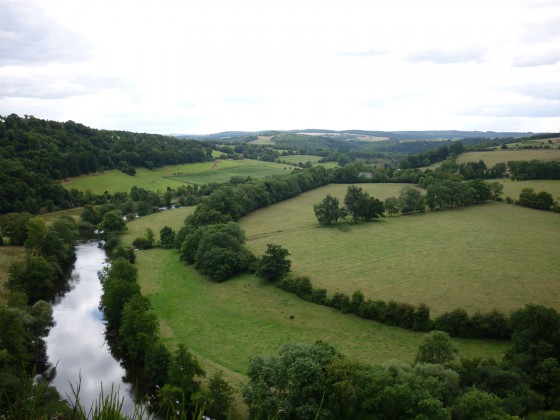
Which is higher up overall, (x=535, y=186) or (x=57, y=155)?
(x=57, y=155)

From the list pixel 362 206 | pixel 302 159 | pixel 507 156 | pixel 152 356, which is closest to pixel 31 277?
pixel 152 356

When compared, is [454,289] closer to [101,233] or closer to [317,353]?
[317,353]

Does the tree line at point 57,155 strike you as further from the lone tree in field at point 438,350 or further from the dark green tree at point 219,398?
the lone tree in field at point 438,350

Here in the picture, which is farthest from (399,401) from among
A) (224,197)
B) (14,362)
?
(224,197)

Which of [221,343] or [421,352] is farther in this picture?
[221,343]

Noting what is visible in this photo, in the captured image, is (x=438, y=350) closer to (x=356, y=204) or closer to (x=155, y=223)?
(x=356, y=204)

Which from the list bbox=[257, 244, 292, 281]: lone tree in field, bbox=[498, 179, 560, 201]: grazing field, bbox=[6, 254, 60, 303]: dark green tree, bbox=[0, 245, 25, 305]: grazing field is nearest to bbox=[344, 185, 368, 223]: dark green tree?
bbox=[498, 179, 560, 201]: grazing field

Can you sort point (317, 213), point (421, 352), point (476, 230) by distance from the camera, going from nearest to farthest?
point (421, 352), point (476, 230), point (317, 213)
